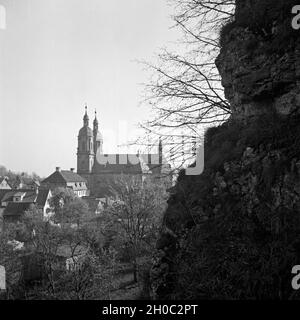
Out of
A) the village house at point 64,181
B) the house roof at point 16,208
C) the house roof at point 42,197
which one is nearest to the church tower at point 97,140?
the village house at point 64,181

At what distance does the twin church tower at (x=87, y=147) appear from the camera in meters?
76.3

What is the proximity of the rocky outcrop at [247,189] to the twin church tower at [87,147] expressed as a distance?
7253cm

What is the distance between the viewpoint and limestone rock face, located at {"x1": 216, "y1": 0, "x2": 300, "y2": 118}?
14.8 feet

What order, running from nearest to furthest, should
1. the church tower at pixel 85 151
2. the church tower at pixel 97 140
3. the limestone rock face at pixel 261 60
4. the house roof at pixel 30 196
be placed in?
the limestone rock face at pixel 261 60 < the house roof at pixel 30 196 < the church tower at pixel 85 151 < the church tower at pixel 97 140

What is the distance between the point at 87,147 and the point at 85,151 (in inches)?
45.9

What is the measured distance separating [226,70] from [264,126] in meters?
1.62

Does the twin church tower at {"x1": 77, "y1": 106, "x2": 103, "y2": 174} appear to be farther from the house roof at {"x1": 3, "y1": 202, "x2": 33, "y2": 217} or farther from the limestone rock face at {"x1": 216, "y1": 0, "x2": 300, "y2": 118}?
the limestone rock face at {"x1": 216, "y1": 0, "x2": 300, "y2": 118}

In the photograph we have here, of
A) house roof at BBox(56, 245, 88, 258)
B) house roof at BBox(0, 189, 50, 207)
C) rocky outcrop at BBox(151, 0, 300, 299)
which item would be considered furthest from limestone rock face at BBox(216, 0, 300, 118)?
house roof at BBox(0, 189, 50, 207)

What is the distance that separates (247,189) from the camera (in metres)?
4.36

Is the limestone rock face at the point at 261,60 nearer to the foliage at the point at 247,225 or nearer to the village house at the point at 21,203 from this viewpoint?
the foliage at the point at 247,225

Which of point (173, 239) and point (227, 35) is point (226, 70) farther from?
point (173, 239)

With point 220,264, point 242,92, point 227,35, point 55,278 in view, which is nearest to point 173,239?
point 220,264

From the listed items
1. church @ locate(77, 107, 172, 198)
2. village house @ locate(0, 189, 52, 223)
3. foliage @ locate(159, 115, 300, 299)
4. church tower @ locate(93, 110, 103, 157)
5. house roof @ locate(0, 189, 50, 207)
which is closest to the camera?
foliage @ locate(159, 115, 300, 299)

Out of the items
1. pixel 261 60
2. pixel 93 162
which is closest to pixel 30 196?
pixel 93 162
